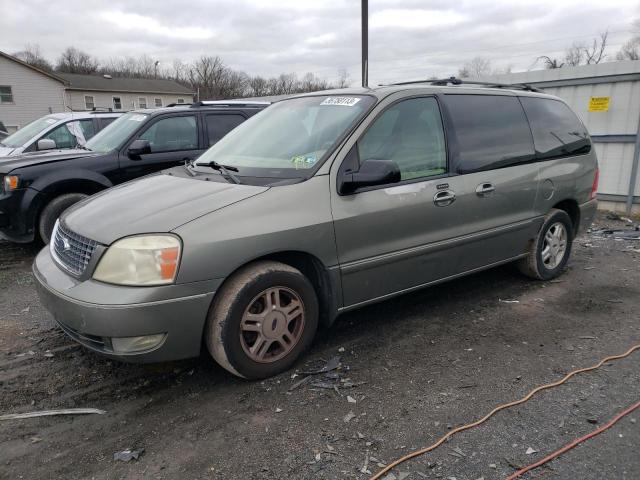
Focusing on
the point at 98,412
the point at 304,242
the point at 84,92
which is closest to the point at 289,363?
the point at 304,242

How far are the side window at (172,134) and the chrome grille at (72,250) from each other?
371 centimetres

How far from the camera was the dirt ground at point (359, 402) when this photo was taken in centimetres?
242

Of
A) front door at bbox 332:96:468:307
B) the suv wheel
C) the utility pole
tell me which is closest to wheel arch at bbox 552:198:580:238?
front door at bbox 332:96:468:307

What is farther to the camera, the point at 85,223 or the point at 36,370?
the point at 36,370

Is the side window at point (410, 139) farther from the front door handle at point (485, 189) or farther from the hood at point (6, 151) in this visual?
the hood at point (6, 151)

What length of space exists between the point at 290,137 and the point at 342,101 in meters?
0.49

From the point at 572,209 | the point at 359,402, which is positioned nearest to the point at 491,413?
the point at 359,402

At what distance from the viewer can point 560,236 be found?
510cm

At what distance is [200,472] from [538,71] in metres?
10.4

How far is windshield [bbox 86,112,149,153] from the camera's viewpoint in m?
6.63

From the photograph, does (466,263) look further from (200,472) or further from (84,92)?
(84,92)

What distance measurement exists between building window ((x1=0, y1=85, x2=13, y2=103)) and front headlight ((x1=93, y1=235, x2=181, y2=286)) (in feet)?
133

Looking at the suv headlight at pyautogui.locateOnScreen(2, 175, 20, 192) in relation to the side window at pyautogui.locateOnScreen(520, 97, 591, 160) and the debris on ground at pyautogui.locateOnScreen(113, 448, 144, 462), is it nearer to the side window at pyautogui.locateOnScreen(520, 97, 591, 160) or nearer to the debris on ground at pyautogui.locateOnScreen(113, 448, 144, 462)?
the debris on ground at pyautogui.locateOnScreen(113, 448, 144, 462)

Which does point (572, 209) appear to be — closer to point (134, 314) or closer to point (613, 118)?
point (134, 314)
